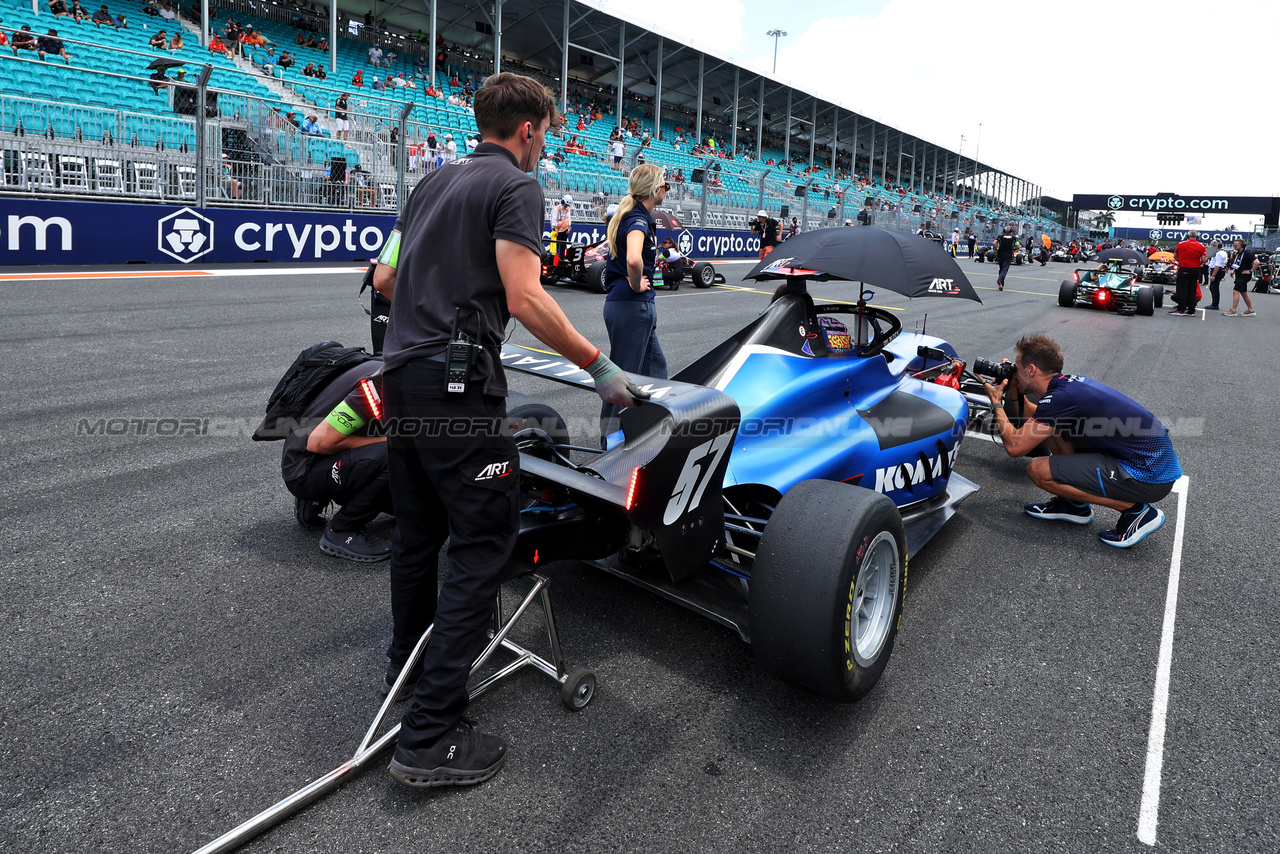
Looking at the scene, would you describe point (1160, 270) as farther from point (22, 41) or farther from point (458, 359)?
point (22, 41)

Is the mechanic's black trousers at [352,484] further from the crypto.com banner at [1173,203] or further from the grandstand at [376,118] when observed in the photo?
the crypto.com banner at [1173,203]

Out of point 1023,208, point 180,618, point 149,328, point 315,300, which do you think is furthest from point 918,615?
point 1023,208

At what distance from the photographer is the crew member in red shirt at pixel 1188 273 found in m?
16.7

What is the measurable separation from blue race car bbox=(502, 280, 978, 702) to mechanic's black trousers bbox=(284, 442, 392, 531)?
61cm

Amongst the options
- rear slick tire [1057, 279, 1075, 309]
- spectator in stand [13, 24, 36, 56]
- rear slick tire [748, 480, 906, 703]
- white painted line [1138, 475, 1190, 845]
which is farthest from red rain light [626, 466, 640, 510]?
spectator in stand [13, 24, 36, 56]

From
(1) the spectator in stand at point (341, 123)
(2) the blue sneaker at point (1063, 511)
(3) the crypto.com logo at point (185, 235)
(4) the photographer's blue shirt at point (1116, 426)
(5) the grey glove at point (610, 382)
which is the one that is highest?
(1) the spectator in stand at point (341, 123)

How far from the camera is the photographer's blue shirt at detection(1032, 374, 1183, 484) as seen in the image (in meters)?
4.20

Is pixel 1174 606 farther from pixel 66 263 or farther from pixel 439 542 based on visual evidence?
pixel 66 263

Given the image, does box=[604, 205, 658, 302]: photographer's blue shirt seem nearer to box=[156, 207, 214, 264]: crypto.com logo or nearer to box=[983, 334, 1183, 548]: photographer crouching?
box=[983, 334, 1183, 548]: photographer crouching

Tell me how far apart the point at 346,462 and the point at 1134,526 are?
382cm

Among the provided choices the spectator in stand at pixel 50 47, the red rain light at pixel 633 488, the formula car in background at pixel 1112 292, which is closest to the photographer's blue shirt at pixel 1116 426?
the red rain light at pixel 633 488

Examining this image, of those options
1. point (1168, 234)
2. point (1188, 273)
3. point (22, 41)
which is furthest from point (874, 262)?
point (1168, 234)

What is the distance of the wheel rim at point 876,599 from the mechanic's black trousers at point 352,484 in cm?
195

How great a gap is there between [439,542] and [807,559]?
109cm
